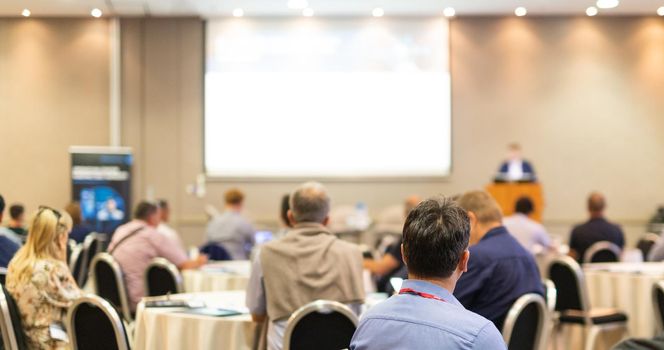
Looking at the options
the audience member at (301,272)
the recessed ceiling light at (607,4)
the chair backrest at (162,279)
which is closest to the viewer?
the audience member at (301,272)

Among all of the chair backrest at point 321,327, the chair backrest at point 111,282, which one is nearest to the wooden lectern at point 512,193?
the chair backrest at point 111,282

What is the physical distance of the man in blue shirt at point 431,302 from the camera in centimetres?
212

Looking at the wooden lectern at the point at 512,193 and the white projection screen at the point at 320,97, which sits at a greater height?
the white projection screen at the point at 320,97

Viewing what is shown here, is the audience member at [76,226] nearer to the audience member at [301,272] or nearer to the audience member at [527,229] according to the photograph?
the audience member at [527,229]

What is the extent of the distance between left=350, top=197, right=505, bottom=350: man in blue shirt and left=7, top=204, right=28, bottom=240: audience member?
519 cm

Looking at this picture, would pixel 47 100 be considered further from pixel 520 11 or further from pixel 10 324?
pixel 520 11

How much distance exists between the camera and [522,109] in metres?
14.5

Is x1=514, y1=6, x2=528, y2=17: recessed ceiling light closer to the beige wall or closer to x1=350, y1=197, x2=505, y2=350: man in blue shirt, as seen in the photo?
the beige wall

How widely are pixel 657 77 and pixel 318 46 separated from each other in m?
5.15

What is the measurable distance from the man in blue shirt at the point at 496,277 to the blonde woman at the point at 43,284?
1.93 m

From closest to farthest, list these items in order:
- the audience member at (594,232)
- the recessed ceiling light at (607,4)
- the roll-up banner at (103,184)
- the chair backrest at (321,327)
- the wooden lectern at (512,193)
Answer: the chair backrest at (321,327)
the audience member at (594,232)
the wooden lectern at (512,193)
the roll-up banner at (103,184)
the recessed ceiling light at (607,4)

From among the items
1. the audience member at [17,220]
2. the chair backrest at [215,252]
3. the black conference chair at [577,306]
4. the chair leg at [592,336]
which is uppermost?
the audience member at [17,220]

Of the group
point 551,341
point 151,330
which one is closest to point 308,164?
point 551,341

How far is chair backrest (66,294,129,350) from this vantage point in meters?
4.12
